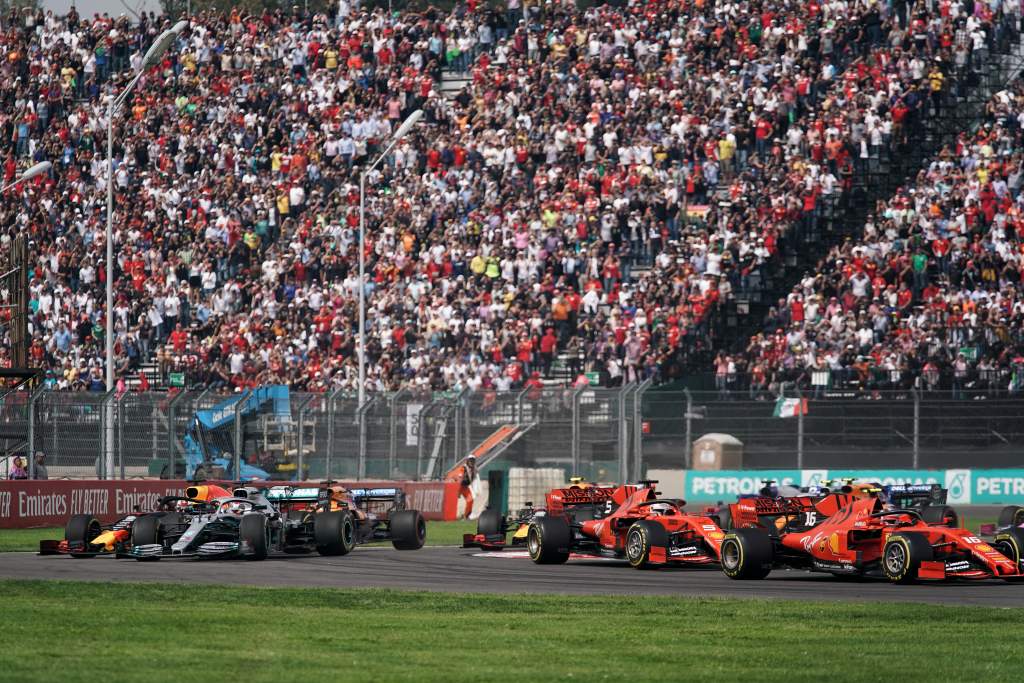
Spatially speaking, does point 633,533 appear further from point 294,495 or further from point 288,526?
point 294,495

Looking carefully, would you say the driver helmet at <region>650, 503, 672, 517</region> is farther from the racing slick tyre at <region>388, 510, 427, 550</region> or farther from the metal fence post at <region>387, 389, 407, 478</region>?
the metal fence post at <region>387, 389, 407, 478</region>

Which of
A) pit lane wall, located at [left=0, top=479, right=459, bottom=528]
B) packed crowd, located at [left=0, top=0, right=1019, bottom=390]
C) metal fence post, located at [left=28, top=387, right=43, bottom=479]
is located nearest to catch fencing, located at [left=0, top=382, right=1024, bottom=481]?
pit lane wall, located at [left=0, top=479, right=459, bottom=528]

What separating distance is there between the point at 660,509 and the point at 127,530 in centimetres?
692

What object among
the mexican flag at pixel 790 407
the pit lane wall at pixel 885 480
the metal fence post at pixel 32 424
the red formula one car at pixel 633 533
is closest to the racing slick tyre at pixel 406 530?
the red formula one car at pixel 633 533

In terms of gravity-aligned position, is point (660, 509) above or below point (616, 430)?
below

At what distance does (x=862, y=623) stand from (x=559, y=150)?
32113 mm

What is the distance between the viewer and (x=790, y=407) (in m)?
35.7

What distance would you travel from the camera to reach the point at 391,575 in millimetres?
21469

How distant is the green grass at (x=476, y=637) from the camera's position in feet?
40.2

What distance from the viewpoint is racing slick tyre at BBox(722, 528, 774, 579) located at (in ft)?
66.5

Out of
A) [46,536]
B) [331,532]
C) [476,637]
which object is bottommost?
[46,536]

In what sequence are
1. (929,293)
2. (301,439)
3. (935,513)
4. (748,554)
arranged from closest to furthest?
(748,554)
(935,513)
(301,439)
(929,293)

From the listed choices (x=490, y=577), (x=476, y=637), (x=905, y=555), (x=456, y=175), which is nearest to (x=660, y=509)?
(x=490, y=577)

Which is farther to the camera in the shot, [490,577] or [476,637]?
[490,577]
